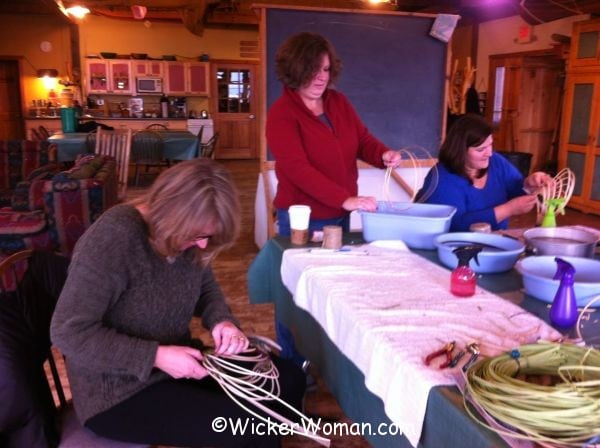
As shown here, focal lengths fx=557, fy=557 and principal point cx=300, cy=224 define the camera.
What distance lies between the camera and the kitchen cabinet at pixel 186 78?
1077 cm

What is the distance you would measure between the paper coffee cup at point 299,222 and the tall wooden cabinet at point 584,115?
5.60 meters

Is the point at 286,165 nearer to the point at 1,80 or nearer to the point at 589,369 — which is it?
the point at 589,369

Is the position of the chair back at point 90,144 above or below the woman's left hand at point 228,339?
above

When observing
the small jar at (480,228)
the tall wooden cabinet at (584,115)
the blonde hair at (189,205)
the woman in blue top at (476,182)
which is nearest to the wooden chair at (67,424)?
the blonde hair at (189,205)

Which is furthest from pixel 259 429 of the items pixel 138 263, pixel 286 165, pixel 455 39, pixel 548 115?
pixel 455 39

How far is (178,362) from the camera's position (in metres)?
1.33

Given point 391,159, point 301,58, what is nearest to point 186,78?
point 301,58

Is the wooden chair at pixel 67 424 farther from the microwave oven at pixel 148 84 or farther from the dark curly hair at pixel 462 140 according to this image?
the microwave oven at pixel 148 84

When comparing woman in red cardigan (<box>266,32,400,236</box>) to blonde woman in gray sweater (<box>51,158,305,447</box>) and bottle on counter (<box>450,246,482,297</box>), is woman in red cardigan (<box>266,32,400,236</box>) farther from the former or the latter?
blonde woman in gray sweater (<box>51,158,305,447</box>)

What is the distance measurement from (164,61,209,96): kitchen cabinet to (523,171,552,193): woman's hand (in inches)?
371

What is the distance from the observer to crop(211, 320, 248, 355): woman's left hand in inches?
56.7

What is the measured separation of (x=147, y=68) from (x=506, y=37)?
21.1ft

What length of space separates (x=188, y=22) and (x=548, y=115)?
588 cm

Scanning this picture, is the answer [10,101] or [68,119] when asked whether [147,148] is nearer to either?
[68,119]
